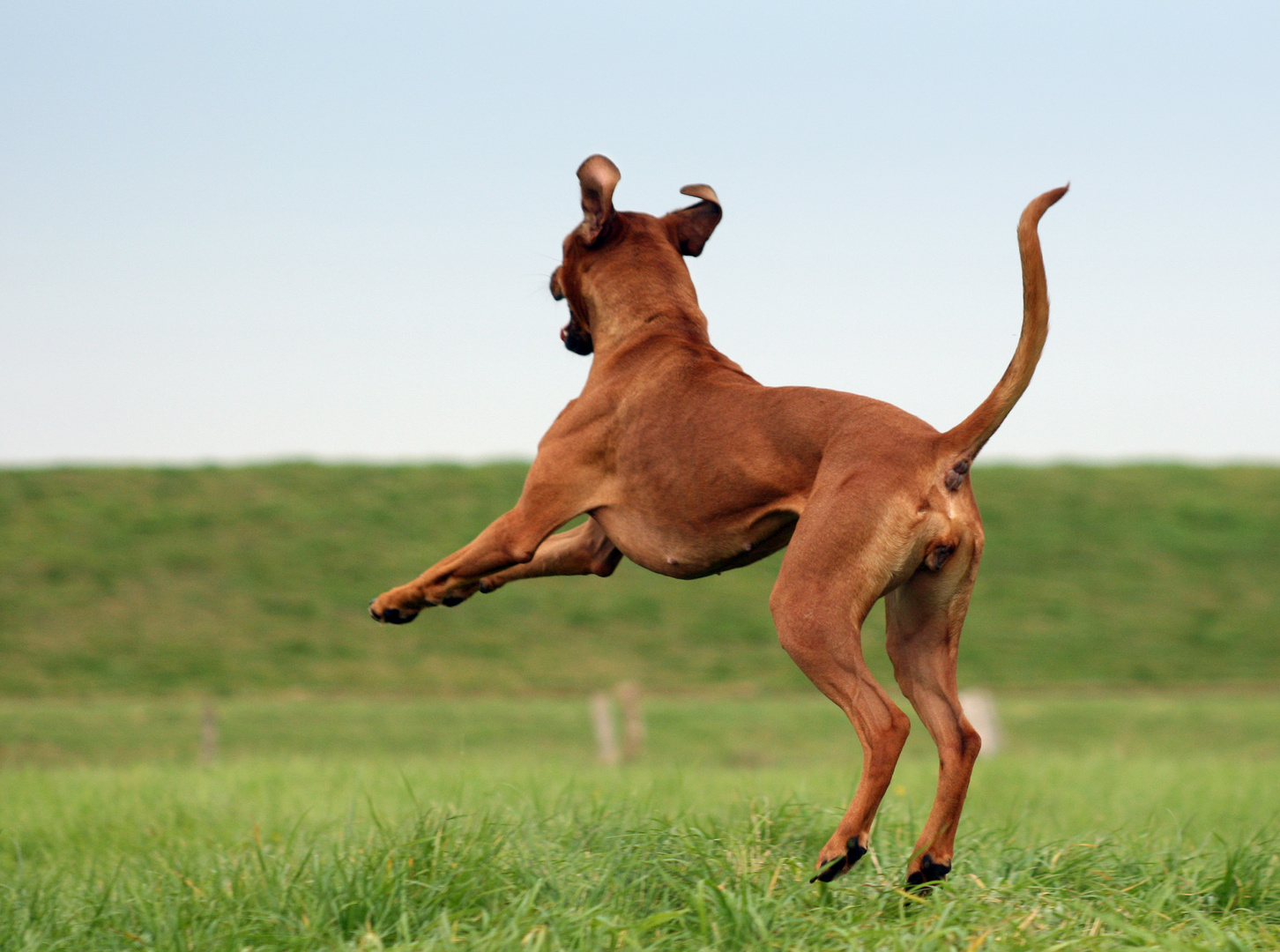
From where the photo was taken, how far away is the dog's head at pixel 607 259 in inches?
186

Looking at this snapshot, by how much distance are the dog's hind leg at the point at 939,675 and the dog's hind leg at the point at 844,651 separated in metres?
0.31

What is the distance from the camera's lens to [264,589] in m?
22.8

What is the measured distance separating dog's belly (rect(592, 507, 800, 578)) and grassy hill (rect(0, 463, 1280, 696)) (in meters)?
14.8

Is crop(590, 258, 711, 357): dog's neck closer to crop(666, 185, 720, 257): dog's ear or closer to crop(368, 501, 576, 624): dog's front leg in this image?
crop(666, 185, 720, 257): dog's ear

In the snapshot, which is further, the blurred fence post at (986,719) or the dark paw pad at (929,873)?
the blurred fence post at (986,719)

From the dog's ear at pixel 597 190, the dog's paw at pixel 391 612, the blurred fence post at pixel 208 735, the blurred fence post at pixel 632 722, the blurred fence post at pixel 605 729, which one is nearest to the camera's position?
the dog's ear at pixel 597 190

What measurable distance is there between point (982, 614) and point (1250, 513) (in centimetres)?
894

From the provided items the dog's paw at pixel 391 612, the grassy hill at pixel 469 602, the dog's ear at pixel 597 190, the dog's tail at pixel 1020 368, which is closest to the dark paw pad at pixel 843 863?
the dog's tail at pixel 1020 368

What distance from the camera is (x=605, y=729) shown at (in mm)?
15930

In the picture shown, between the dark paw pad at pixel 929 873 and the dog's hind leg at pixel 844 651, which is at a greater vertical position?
the dog's hind leg at pixel 844 651

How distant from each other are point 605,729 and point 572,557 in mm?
11432

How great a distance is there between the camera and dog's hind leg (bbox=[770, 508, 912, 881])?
3.73 meters

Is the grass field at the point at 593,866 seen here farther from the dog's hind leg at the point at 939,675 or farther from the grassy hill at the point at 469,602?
the grassy hill at the point at 469,602

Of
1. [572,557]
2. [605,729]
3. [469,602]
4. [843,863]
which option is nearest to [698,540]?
[572,557]
